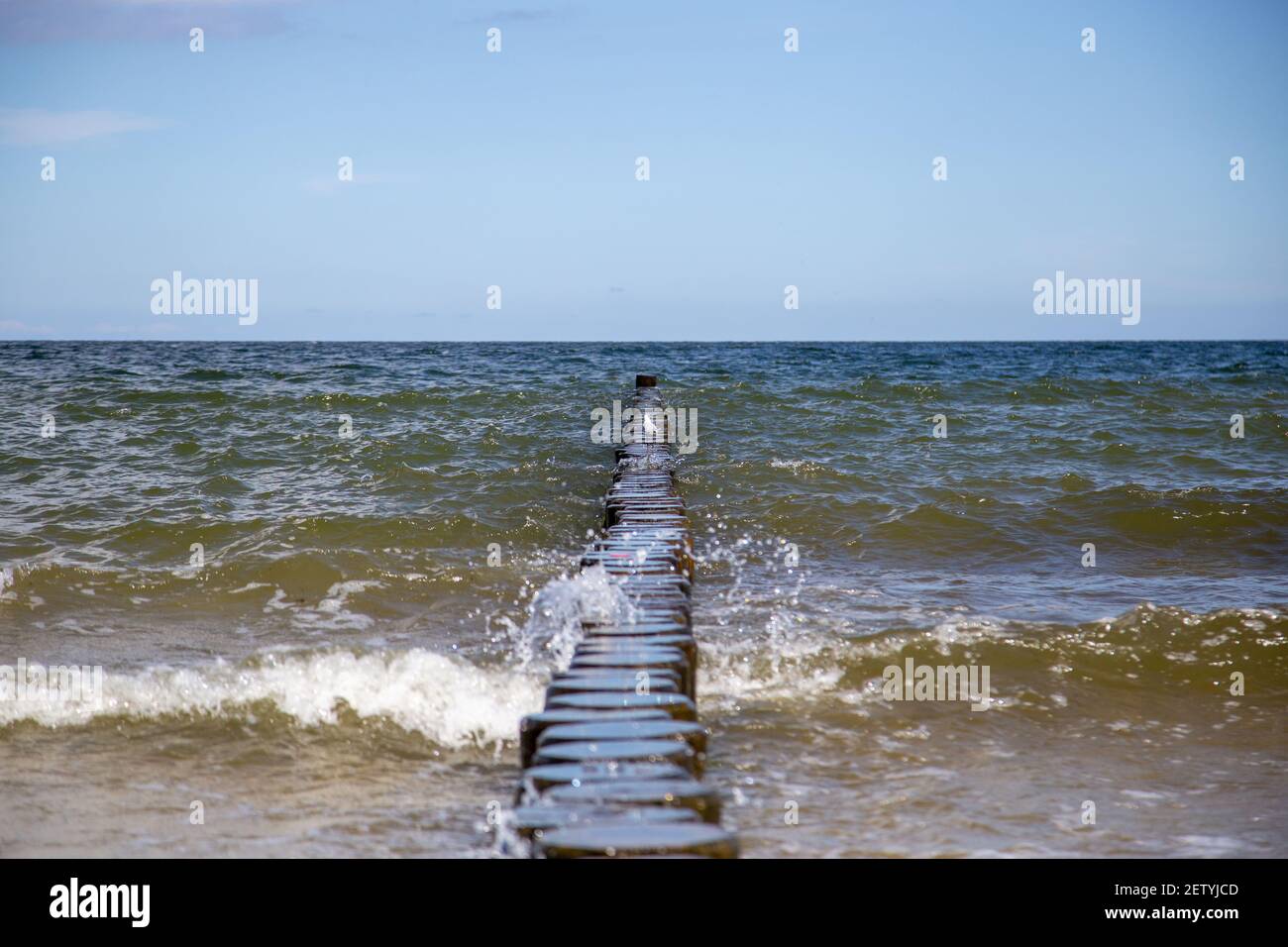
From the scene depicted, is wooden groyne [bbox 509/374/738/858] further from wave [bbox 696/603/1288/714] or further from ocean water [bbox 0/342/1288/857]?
wave [bbox 696/603/1288/714]

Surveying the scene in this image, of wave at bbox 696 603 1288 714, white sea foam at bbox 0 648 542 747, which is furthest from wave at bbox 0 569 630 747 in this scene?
wave at bbox 696 603 1288 714

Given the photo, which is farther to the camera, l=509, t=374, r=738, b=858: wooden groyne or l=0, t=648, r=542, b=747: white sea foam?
l=0, t=648, r=542, b=747: white sea foam

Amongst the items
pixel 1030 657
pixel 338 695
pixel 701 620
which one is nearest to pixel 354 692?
pixel 338 695

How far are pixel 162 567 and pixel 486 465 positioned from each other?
4.10 metres

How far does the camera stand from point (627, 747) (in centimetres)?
360

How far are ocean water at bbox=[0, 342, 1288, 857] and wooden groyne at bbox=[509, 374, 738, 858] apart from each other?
1.64 feet

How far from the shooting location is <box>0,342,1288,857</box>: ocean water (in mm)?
4430

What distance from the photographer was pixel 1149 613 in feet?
22.9

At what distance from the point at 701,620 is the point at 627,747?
3.55 metres

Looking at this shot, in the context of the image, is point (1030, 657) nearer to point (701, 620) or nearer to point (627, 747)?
point (701, 620)

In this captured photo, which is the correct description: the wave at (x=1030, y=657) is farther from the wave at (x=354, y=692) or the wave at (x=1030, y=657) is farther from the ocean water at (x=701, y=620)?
the wave at (x=354, y=692)

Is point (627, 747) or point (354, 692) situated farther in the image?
point (354, 692)

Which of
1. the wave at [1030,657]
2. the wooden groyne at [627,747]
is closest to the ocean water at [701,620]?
the wave at [1030,657]

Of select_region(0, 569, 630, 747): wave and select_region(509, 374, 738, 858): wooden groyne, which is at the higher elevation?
select_region(509, 374, 738, 858): wooden groyne
